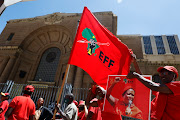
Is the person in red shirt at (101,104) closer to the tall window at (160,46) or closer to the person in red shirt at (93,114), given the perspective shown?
the person in red shirt at (93,114)

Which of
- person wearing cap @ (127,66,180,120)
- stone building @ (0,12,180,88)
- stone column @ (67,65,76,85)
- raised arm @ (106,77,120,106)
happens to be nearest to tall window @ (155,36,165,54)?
stone building @ (0,12,180,88)

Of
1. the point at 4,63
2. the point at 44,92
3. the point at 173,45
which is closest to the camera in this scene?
the point at 44,92

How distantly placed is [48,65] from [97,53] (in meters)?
12.6

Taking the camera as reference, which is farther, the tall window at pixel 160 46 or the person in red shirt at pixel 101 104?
the tall window at pixel 160 46

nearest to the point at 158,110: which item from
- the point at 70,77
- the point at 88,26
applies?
the point at 88,26

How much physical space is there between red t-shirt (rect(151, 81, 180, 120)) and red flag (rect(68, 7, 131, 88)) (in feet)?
4.57

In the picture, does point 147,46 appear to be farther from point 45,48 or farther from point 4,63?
point 4,63

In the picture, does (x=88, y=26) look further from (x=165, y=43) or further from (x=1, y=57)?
(x=165, y=43)

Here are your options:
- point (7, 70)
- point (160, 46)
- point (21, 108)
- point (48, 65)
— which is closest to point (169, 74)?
point (21, 108)

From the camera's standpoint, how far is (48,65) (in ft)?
47.4

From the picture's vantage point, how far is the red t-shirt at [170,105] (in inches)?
56.1

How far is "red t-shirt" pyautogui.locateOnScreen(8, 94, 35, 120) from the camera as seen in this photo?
2832 millimetres

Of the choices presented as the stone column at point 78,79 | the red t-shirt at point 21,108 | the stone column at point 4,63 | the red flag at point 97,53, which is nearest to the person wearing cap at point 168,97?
the red flag at point 97,53

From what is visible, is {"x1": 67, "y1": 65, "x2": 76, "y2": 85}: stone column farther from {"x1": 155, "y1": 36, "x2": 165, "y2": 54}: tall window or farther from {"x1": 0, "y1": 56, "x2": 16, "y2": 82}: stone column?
{"x1": 155, "y1": 36, "x2": 165, "y2": 54}: tall window
